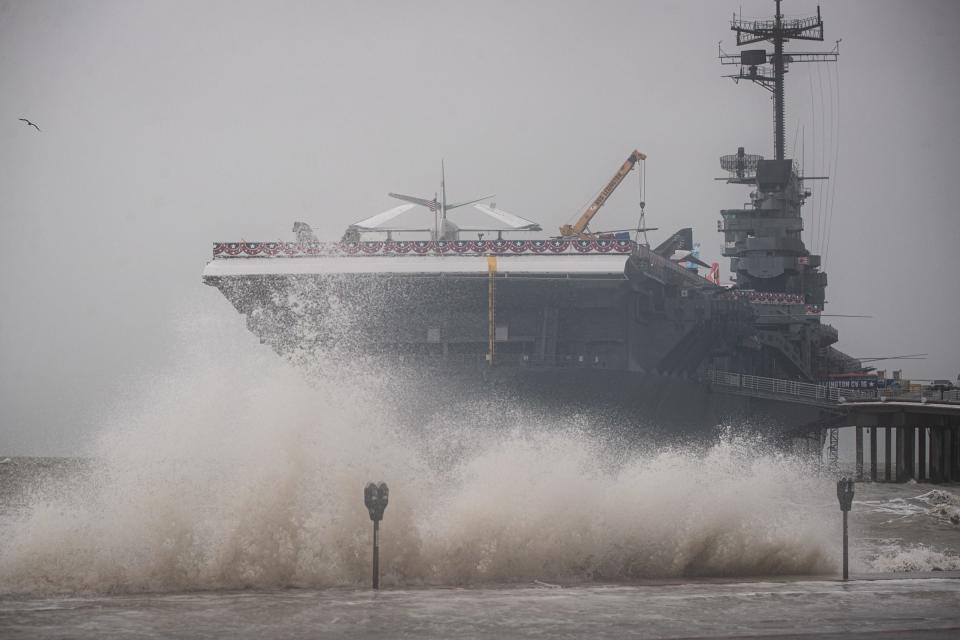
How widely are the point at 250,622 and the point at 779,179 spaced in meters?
82.5

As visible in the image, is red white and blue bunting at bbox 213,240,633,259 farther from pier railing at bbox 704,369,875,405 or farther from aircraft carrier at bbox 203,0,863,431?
pier railing at bbox 704,369,875,405

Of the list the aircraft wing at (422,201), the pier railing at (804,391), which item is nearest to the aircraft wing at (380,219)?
the aircraft wing at (422,201)

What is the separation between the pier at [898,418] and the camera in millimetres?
74438

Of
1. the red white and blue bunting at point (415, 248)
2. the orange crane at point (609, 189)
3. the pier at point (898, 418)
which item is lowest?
the pier at point (898, 418)

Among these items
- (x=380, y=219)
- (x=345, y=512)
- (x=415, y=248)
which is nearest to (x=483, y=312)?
(x=415, y=248)

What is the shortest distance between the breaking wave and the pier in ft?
158

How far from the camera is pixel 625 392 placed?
183ft

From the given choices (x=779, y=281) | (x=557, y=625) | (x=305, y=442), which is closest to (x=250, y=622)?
(x=557, y=625)

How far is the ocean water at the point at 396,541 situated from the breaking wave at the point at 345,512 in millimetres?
45

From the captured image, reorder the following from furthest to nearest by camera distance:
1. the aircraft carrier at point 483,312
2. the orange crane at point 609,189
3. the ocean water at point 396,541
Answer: the orange crane at point 609,189 → the aircraft carrier at point 483,312 → the ocean water at point 396,541

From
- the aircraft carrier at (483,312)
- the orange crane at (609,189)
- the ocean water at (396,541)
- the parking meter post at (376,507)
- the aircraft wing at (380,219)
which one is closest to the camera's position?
the ocean water at (396,541)

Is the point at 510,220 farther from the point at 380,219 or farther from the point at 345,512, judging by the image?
the point at 345,512

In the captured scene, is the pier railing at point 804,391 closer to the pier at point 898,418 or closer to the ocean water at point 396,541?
the pier at point 898,418

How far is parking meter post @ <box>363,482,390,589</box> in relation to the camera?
65.9 feet
